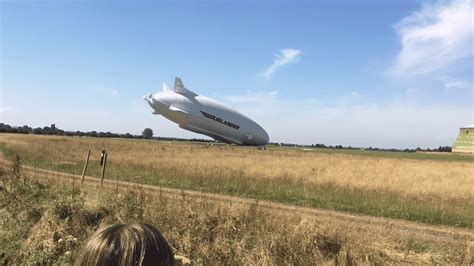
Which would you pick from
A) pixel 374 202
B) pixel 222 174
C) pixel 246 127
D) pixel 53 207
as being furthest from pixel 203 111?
pixel 53 207

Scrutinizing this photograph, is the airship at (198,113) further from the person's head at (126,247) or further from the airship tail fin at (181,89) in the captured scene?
the person's head at (126,247)

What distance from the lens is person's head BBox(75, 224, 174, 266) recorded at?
7.16 ft

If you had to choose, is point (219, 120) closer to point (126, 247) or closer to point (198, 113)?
point (198, 113)

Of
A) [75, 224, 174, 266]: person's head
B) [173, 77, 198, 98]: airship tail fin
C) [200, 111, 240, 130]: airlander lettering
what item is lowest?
[75, 224, 174, 266]: person's head

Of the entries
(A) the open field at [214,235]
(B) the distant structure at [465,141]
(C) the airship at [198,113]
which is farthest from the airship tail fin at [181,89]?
(B) the distant structure at [465,141]

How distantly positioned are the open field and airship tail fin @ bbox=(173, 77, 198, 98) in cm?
8798

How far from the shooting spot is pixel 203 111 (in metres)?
98.0

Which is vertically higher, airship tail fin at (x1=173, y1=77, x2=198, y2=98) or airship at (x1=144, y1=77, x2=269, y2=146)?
airship tail fin at (x1=173, y1=77, x2=198, y2=98)

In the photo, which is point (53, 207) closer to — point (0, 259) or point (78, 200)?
point (78, 200)

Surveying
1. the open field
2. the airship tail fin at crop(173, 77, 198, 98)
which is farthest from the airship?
the open field

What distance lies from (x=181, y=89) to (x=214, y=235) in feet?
301

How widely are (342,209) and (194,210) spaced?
24.3 ft

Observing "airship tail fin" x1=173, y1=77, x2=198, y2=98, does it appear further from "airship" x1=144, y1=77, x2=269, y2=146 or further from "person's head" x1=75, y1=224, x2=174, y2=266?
"person's head" x1=75, y1=224, x2=174, y2=266

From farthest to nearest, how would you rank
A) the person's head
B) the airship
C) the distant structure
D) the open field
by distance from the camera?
the distant structure, the airship, the open field, the person's head
